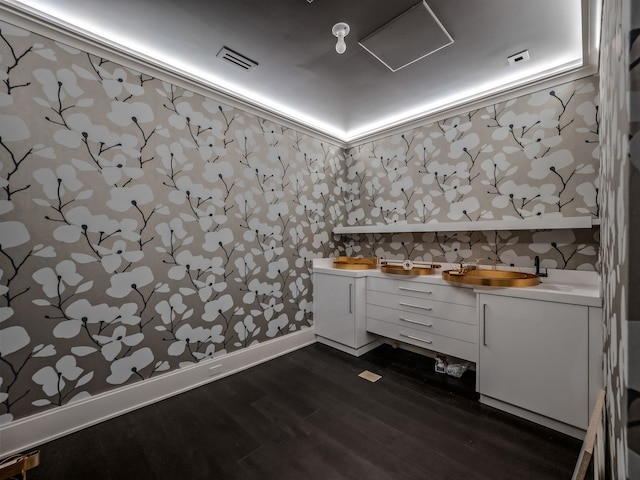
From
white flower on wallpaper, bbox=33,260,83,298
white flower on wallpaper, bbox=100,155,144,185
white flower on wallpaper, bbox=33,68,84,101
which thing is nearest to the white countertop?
white flower on wallpaper, bbox=100,155,144,185

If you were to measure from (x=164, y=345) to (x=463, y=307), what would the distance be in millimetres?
2374

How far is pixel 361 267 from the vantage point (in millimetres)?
3174

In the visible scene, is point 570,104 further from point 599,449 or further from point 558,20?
point 599,449

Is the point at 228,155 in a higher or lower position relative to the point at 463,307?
higher

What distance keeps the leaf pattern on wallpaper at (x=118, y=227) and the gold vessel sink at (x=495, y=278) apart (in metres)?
1.74

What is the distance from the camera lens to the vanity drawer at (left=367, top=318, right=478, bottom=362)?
2.22m

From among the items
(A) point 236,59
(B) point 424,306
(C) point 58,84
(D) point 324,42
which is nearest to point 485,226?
(B) point 424,306

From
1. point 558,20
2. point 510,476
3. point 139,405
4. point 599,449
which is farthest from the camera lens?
point 139,405

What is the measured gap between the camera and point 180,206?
2270 mm

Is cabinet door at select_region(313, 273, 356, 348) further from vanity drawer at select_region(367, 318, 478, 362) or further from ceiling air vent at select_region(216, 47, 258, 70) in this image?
ceiling air vent at select_region(216, 47, 258, 70)

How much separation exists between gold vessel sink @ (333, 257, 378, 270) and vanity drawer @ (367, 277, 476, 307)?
0.28 m

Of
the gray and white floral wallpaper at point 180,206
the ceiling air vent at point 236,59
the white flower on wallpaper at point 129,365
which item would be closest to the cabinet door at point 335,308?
the gray and white floral wallpaper at point 180,206

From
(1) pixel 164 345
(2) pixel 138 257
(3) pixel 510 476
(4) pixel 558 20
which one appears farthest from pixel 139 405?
(4) pixel 558 20

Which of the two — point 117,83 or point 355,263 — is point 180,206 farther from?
point 355,263
